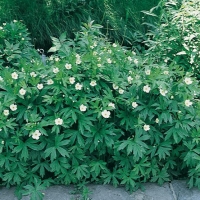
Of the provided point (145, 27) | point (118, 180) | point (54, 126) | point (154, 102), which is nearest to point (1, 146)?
point (54, 126)

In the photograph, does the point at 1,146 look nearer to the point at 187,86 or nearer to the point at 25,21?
the point at 187,86

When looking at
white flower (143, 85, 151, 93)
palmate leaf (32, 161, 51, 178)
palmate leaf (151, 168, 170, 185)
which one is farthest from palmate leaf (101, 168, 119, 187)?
white flower (143, 85, 151, 93)

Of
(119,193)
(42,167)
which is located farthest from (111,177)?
(42,167)

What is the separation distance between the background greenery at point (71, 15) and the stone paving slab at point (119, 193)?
2.00 m

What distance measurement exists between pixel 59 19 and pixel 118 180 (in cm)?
235

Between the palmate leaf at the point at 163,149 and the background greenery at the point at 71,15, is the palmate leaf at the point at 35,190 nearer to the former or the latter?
the palmate leaf at the point at 163,149

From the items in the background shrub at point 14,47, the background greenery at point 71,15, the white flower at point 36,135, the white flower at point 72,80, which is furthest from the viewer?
the background greenery at point 71,15

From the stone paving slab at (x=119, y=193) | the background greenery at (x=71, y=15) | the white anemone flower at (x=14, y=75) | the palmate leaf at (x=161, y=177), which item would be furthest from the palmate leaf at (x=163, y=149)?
the background greenery at (x=71, y=15)

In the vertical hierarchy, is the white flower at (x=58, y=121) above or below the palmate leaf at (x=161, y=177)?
above

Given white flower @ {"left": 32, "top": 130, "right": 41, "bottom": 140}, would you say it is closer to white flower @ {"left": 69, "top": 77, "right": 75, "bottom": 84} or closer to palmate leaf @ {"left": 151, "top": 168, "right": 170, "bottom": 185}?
white flower @ {"left": 69, "top": 77, "right": 75, "bottom": 84}

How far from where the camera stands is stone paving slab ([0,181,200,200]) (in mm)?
3062

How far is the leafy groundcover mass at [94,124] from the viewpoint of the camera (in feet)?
9.86

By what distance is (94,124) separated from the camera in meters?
3.10

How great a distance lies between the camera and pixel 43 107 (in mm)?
3088
